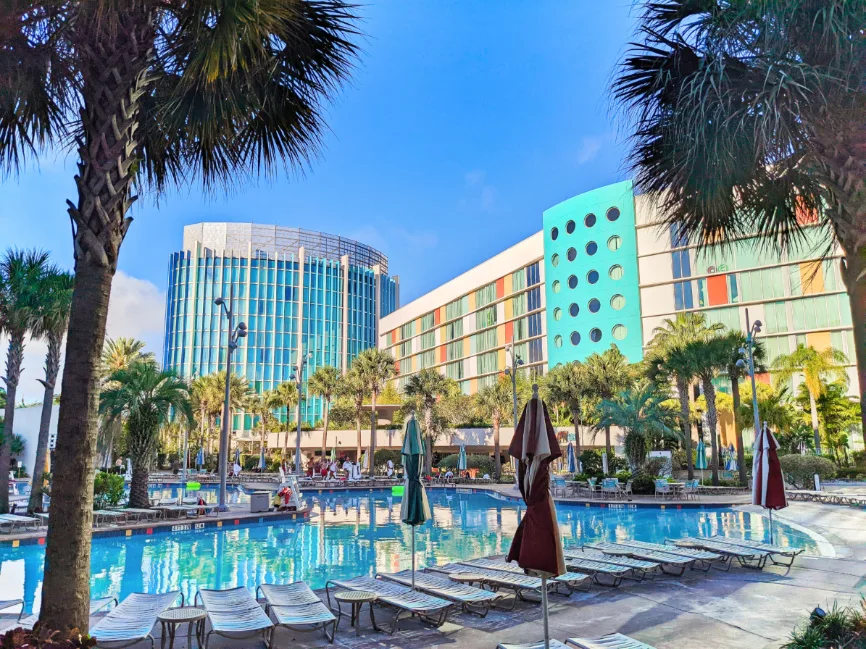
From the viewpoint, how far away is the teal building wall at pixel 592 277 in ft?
182

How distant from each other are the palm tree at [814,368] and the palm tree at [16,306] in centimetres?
4099

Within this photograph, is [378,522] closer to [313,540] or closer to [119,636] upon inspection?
[313,540]

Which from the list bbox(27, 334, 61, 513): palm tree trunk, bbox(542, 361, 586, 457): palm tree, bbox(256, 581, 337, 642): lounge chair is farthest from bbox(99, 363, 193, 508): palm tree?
bbox(542, 361, 586, 457): palm tree

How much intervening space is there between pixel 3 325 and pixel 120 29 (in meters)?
17.1

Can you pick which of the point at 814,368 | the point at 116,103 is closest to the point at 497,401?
the point at 814,368

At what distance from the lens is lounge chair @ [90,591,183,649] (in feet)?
19.5

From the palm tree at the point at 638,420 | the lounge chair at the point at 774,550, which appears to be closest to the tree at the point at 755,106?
the lounge chair at the point at 774,550

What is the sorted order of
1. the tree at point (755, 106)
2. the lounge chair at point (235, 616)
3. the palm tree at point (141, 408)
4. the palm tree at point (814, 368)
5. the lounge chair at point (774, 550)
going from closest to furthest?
1. the tree at point (755, 106)
2. the lounge chair at point (235, 616)
3. the lounge chair at point (774, 550)
4. the palm tree at point (141, 408)
5. the palm tree at point (814, 368)

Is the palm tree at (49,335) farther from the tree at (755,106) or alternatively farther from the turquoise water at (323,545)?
the tree at (755,106)

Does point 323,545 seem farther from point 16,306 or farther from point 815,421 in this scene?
point 815,421

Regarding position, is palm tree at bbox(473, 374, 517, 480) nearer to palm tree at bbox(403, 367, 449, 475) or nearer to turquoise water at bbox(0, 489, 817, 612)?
palm tree at bbox(403, 367, 449, 475)

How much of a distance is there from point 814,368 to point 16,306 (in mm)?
42892

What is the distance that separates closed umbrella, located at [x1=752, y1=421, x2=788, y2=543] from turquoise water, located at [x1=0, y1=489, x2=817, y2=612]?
7.22 feet

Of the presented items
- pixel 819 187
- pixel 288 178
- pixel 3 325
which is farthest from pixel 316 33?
pixel 3 325
